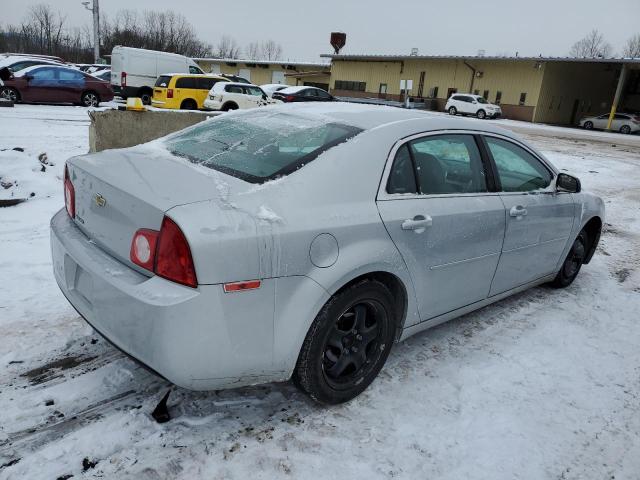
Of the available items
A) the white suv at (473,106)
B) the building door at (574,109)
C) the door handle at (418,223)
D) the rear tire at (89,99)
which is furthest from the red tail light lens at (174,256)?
the building door at (574,109)

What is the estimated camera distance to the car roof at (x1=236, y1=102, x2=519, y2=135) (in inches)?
118

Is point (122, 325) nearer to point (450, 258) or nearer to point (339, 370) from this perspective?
point (339, 370)

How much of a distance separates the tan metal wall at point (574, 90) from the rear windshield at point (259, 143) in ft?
119

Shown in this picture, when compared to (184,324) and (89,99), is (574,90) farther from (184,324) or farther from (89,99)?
(184,324)

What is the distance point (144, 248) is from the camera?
2.19 meters

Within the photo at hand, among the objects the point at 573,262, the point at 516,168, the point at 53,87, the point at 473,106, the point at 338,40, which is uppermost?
the point at 338,40

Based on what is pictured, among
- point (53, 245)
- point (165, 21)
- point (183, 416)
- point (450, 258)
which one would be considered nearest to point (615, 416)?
point (450, 258)

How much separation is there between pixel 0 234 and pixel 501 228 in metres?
4.41

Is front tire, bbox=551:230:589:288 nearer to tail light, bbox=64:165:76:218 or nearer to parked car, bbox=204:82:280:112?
tail light, bbox=64:165:76:218

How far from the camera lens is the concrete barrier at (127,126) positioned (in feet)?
24.2

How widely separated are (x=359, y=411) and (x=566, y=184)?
259 centimetres

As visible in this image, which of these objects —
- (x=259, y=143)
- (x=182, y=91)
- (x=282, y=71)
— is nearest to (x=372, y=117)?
(x=259, y=143)

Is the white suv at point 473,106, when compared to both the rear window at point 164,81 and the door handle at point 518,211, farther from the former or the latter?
the door handle at point 518,211

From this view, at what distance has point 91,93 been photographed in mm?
18094
